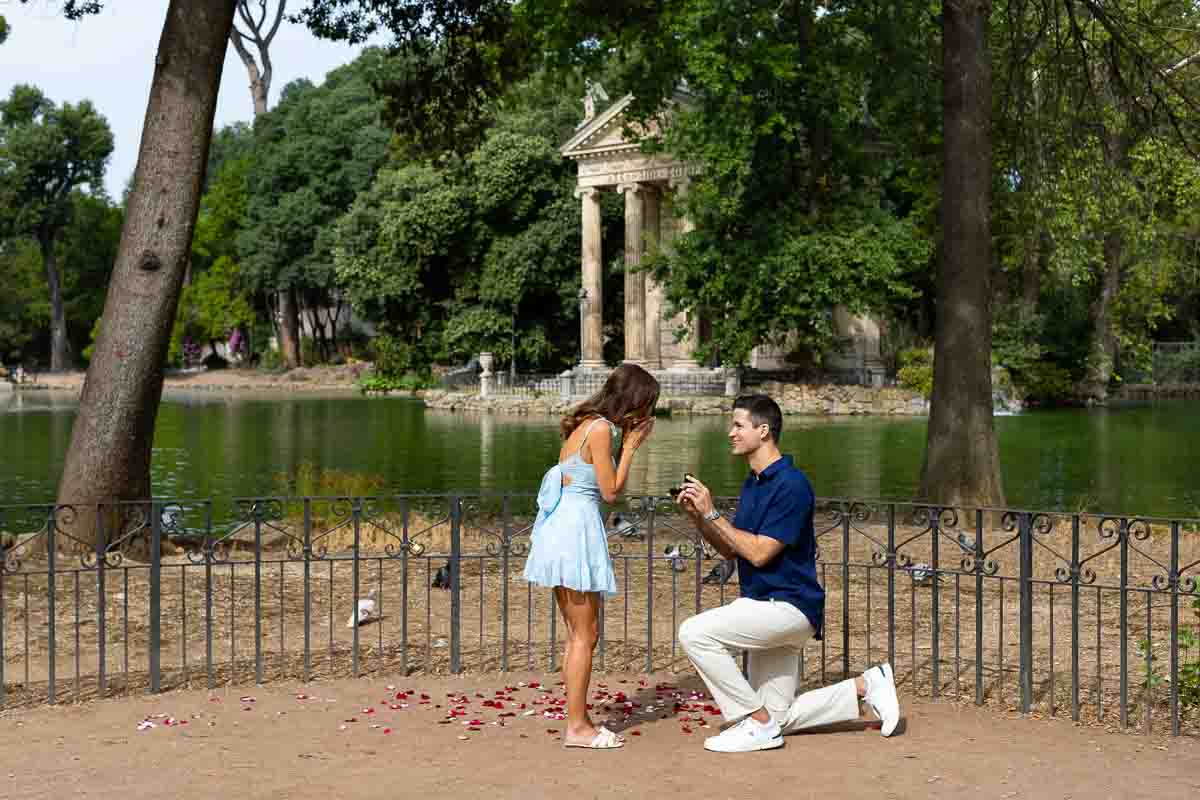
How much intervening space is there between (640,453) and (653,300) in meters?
26.7

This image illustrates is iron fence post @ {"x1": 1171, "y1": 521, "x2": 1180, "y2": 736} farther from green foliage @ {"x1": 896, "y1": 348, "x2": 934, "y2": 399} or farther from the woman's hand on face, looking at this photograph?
green foliage @ {"x1": 896, "y1": 348, "x2": 934, "y2": 399}

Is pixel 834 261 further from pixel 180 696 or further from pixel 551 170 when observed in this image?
pixel 180 696

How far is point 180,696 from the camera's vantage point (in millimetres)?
7848

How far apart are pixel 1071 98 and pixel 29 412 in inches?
1544

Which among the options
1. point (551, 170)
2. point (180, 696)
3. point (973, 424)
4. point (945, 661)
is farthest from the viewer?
point (551, 170)

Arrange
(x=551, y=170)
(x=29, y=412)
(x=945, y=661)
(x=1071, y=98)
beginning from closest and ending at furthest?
1. (x=945, y=661)
2. (x=1071, y=98)
3. (x=29, y=412)
4. (x=551, y=170)

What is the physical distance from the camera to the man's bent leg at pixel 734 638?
660 centimetres

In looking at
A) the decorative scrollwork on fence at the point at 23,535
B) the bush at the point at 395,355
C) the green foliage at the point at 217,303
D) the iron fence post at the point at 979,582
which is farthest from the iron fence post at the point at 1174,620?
the green foliage at the point at 217,303

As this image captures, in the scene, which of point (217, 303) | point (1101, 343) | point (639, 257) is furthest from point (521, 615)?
point (217, 303)

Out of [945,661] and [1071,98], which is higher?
[1071,98]

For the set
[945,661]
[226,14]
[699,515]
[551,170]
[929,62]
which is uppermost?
[551,170]

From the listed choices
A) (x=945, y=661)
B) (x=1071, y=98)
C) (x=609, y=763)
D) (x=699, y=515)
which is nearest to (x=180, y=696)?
(x=609, y=763)

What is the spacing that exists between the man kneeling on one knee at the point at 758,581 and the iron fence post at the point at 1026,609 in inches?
46.1

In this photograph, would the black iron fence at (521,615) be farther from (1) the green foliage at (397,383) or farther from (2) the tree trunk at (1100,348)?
(1) the green foliage at (397,383)
